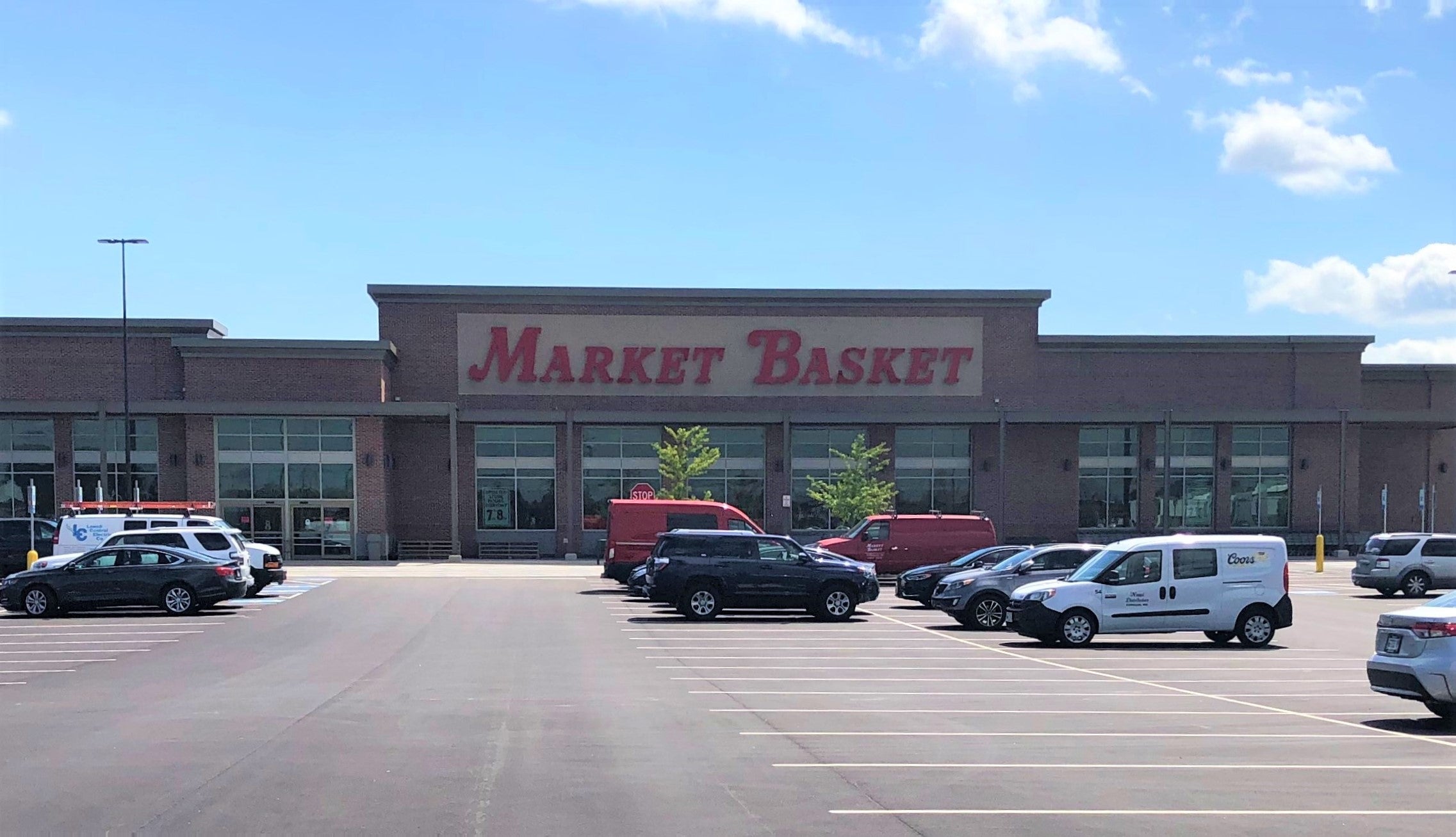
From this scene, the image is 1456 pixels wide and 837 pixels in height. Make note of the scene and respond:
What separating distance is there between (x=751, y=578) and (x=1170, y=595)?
7975 mm

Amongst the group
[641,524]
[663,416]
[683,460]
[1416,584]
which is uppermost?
[663,416]

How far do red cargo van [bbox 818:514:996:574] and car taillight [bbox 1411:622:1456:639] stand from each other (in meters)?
23.2

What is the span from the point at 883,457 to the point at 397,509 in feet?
64.2

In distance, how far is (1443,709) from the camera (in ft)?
41.2

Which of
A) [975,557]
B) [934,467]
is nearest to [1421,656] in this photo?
[975,557]

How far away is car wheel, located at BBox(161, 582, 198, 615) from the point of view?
85.2 ft

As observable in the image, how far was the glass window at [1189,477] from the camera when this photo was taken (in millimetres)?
55062

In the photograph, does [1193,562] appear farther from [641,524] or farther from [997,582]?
[641,524]

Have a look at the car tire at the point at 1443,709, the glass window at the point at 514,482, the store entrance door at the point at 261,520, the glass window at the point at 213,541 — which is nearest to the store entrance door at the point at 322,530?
the store entrance door at the point at 261,520

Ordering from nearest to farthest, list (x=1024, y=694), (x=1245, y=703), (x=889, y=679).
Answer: (x=1245, y=703)
(x=1024, y=694)
(x=889, y=679)

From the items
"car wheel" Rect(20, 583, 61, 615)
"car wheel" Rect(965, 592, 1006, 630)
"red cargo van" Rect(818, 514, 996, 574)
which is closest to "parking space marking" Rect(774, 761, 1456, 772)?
"car wheel" Rect(965, 592, 1006, 630)

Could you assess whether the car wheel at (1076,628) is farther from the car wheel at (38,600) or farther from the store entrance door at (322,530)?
the store entrance door at (322,530)

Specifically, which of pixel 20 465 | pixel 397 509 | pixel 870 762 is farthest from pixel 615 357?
pixel 870 762

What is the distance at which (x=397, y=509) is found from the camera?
52.2m
